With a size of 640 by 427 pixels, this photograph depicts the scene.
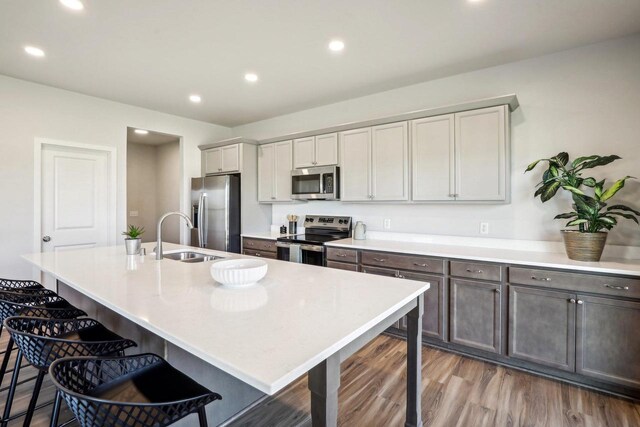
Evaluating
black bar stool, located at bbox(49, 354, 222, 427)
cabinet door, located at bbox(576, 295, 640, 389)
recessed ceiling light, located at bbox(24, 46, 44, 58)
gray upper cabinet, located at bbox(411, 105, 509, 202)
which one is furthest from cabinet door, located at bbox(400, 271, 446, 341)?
recessed ceiling light, located at bbox(24, 46, 44, 58)

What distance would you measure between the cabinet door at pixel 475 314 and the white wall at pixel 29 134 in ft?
13.5

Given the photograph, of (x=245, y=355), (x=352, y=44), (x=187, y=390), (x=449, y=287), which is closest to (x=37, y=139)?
(x=352, y=44)

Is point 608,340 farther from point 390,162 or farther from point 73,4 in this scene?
point 73,4

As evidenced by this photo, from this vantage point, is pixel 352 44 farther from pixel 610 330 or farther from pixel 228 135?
pixel 228 135

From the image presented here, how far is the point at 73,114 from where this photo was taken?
149 inches

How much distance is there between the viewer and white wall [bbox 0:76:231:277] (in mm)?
3355

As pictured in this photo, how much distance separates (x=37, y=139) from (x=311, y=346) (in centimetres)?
421

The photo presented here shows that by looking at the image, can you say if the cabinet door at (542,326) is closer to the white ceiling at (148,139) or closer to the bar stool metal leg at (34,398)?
the bar stool metal leg at (34,398)

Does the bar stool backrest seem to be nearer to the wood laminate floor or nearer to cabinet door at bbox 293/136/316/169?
the wood laminate floor

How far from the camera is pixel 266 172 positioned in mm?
4609

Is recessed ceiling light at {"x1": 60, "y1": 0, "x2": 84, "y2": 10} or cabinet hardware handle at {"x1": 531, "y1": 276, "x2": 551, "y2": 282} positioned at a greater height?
recessed ceiling light at {"x1": 60, "y1": 0, "x2": 84, "y2": 10}

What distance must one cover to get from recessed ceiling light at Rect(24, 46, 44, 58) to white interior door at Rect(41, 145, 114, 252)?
1.20m

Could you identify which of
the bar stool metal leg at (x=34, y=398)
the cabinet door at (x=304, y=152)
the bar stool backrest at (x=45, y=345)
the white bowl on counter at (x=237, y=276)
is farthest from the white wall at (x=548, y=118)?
the bar stool metal leg at (x=34, y=398)

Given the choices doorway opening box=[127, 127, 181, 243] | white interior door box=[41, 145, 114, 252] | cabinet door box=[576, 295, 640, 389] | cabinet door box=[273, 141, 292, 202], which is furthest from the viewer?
doorway opening box=[127, 127, 181, 243]
